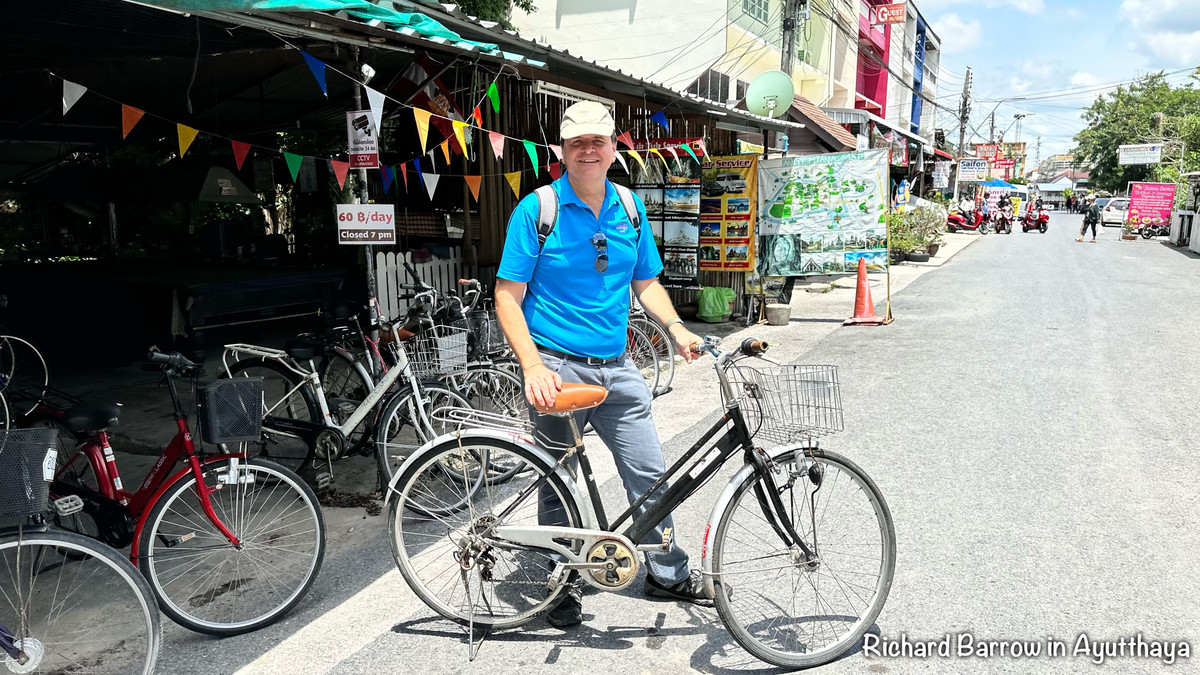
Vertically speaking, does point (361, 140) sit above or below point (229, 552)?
above

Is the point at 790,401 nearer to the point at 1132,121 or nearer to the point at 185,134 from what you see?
the point at 185,134

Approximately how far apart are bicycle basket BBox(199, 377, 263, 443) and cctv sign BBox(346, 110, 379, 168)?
2.42 m

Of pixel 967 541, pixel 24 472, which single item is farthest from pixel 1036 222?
pixel 24 472

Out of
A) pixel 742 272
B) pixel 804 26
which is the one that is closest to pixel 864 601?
pixel 742 272

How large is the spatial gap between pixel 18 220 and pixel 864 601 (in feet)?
43.0

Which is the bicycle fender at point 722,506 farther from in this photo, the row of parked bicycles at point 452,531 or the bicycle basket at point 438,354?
the bicycle basket at point 438,354

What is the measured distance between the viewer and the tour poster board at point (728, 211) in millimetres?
10141

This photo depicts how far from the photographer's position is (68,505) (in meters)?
3.14

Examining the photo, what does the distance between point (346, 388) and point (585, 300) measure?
2531 millimetres

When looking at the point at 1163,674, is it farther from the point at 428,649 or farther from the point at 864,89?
the point at 864,89

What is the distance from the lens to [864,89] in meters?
34.8

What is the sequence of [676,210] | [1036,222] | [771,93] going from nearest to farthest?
[676,210] < [771,93] < [1036,222]

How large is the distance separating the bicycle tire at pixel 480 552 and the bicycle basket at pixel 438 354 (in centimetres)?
144
